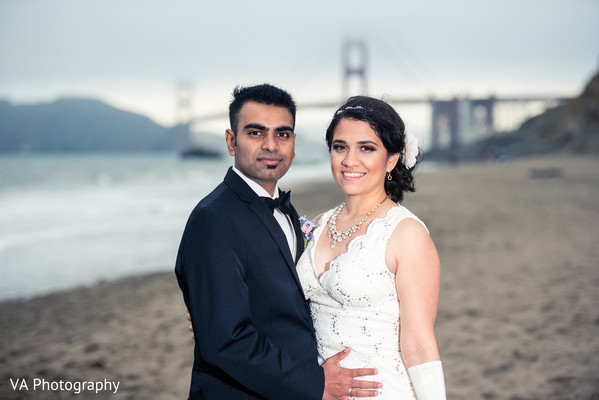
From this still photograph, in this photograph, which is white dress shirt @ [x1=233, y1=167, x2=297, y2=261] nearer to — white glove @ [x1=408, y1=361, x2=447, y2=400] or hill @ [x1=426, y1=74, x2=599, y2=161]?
white glove @ [x1=408, y1=361, x2=447, y2=400]

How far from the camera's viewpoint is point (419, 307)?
1.51 meters

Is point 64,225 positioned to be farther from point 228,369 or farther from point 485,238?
point 228,369

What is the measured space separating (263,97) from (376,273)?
671 millimetres

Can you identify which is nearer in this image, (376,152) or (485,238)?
(376,152)

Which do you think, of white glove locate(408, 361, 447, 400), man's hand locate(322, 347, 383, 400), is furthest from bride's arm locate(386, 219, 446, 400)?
man's hand locate(322, 347, 383, 400)

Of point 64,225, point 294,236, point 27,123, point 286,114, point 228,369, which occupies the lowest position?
point 64,225

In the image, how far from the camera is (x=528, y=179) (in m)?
16.3

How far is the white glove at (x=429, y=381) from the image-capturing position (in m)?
1.46

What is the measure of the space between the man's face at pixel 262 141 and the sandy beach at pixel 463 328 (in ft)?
7.44

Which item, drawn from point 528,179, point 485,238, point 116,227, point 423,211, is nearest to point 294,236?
point 485,238

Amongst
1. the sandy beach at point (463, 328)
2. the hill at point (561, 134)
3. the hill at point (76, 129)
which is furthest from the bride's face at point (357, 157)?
the hill at point (76, 129)

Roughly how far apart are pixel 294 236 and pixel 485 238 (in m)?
6.82

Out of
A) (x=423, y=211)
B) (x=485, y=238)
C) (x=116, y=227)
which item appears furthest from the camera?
(x=116, y=227)

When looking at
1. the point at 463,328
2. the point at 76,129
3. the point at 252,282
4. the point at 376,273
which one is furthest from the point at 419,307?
the point at 76,129
